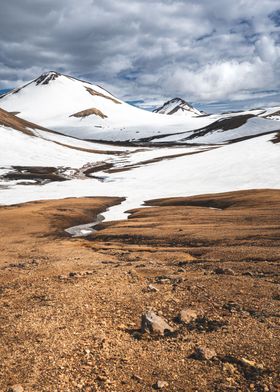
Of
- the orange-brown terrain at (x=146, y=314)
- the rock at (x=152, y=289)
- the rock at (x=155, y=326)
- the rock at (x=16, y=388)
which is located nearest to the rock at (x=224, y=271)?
the orange-brown terrain at (x=146, y=314)

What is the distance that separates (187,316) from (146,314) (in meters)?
1.73

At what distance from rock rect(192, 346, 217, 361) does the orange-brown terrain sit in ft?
0.10

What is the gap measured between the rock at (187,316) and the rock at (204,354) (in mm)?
2426

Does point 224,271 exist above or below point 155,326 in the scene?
above

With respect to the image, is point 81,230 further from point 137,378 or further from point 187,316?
point 137,378

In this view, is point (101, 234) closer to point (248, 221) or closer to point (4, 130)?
point (248, 221)

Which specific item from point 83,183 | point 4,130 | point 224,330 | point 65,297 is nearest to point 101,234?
point 65,297

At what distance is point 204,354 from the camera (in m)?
11.9

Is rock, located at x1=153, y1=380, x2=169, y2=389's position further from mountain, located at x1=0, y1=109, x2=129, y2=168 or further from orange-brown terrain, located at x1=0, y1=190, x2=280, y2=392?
mountain, located at x1=0, y1=109, x2=129, y2=168

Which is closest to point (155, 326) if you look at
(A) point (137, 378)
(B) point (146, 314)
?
(B) point (146, 314)

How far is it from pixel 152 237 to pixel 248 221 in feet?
32.9

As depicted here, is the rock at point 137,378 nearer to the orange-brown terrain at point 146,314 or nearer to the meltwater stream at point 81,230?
the orange-brown terrain at point 146,314

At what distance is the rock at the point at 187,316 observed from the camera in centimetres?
1464

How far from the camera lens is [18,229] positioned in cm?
4572
